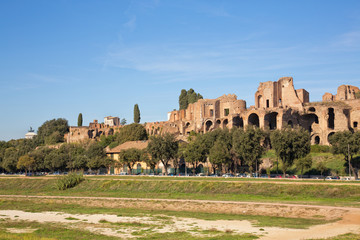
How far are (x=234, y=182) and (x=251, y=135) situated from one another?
11.9m

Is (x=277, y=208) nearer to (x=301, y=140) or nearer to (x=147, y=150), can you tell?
(x=301, y=140)

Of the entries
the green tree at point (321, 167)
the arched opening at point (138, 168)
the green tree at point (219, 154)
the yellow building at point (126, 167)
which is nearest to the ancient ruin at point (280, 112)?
the yellow building at point (126, 167)

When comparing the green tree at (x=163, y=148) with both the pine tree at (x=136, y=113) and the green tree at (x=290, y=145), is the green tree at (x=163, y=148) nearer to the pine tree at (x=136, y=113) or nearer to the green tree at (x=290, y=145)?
the green tree at (x=290, y=145)

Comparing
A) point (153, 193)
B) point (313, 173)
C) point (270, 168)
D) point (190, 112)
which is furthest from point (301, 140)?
point (190, 112)

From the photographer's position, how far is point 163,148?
198ft

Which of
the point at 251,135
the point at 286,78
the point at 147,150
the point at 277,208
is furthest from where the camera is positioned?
the point at 286,78

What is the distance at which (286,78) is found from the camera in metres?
79.4

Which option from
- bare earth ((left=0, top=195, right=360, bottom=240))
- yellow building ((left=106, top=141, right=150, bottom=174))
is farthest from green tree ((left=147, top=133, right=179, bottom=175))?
bare earth ((left=0, top=195, right=360, bottom=240))

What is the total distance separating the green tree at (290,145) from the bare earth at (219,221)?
699 inches

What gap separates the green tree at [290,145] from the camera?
4947cm

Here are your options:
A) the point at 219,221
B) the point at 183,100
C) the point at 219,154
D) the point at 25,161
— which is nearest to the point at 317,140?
the point at 219,154

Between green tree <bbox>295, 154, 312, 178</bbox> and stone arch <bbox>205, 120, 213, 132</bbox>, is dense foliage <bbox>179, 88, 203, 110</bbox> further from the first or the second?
green tree <bbox>295, 154, 312, 178</bbox>

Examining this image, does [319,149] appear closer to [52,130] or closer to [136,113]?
[136,113]

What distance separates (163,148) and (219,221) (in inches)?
1297
